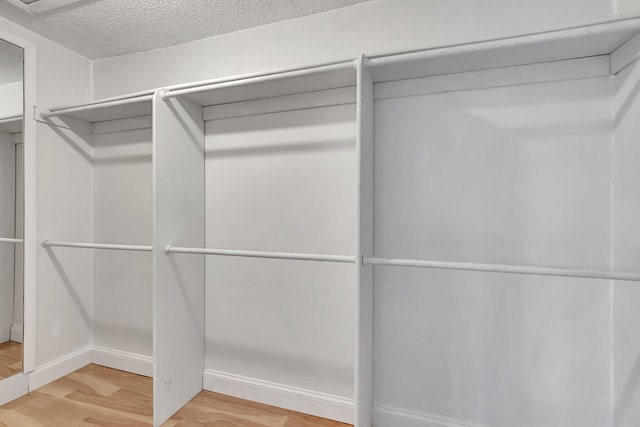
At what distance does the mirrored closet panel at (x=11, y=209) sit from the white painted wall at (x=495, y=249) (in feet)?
6.80

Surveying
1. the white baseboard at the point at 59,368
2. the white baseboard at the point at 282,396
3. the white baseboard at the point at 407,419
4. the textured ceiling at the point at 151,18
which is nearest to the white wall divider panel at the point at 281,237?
the white baseboard at the point at 282,396

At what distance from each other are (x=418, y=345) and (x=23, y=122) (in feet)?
8.38

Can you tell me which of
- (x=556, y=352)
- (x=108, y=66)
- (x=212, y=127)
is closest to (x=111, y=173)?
(x=108, y=66)

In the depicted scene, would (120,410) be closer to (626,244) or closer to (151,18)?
(151,18)

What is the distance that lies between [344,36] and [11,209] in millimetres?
2110

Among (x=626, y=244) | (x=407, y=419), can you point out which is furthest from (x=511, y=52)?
(x=407, y=419)

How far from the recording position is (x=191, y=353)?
187 cm

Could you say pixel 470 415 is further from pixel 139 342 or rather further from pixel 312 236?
pixel 139 342

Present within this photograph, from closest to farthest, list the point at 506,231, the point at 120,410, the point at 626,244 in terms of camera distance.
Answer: the point at 626,244 → the point at 506,231 → the point at 120,410

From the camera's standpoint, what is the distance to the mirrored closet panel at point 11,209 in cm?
184

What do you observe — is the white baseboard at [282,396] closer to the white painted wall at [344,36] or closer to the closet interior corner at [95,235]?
the closet interior corner at [95,235]

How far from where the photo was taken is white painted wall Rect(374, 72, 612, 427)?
133 centimetres

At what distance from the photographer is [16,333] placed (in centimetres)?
190

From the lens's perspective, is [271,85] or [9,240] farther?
[9,240]
